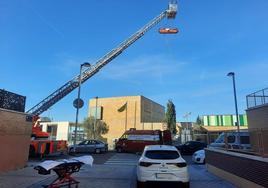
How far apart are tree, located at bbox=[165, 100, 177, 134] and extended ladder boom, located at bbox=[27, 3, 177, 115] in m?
24.5

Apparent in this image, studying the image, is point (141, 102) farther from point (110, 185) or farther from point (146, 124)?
point (110, 185)

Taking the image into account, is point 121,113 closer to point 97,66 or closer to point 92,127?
point 92,127

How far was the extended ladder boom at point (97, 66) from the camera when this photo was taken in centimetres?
3166

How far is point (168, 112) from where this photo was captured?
61469 mm

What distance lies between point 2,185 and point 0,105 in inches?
168

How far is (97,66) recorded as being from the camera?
1421 inches

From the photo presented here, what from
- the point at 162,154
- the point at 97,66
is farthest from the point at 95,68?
the point at 162,154

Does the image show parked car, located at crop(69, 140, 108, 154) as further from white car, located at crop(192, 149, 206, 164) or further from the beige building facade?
the beige building facade

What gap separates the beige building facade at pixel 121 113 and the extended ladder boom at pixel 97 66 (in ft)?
91.2

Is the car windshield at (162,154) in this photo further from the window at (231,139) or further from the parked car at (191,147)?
the parked car at (191,147)

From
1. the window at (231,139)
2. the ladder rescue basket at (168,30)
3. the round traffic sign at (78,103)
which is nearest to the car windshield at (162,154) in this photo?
the window at (231,139)

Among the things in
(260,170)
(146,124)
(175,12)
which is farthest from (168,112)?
(260,170)

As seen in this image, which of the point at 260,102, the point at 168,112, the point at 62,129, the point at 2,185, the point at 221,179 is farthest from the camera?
the point at 62,129

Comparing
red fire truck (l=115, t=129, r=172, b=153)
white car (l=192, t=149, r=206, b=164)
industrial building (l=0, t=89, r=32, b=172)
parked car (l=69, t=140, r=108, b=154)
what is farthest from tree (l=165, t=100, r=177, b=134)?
industrial building (l=0, t=89, r=32, b=172)
